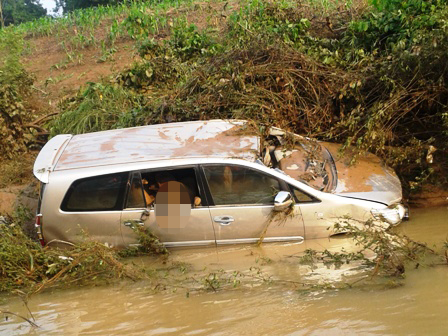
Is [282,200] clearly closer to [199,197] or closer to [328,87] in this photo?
[199,197]

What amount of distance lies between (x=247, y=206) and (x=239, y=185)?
26 centimetres

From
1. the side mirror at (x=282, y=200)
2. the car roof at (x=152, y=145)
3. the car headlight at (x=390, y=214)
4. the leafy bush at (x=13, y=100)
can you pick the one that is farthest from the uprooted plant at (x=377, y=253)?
the leafy bush at (x=13, y=100)

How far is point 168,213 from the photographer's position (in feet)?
22.6

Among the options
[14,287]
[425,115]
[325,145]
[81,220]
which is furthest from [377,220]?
[14,287]

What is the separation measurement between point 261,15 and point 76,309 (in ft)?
24.8

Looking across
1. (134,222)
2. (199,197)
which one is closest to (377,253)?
(199,197)

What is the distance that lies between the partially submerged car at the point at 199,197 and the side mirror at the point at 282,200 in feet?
0.07

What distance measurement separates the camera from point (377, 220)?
657 cm

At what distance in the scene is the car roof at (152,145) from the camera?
23.1 feet

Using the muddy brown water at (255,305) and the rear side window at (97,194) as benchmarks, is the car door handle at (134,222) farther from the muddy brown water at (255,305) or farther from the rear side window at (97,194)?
the muddy brown water at (255,305)

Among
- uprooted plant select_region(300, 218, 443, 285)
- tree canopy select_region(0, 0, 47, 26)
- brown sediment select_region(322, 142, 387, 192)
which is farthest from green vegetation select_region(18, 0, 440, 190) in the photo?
tree canopy select_region(0, 0, 47, 26)

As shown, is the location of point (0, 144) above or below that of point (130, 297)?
above

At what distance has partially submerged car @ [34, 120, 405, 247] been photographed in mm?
6738

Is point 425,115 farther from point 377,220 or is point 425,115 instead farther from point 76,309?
point 76,309
